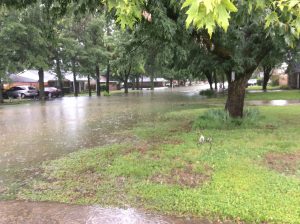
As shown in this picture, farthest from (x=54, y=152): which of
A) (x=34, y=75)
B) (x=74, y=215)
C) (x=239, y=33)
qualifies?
(x=34, y=75)

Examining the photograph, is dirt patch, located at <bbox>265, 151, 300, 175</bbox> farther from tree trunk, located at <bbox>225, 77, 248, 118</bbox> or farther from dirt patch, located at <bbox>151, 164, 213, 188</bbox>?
tree trunk, located at <bbox>225, 77, 248, 118</bbox>

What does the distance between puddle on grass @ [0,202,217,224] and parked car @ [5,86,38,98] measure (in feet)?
117

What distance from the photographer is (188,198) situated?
5082 mm

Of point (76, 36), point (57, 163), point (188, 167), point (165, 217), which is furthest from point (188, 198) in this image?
point (76, 36)

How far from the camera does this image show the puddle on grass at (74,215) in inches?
181

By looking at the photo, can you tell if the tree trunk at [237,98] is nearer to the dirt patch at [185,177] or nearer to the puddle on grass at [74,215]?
the dirt patch at [185,177]

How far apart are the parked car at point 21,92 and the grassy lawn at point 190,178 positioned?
32.6 metres

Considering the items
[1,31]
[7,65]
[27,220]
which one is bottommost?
[27,220]

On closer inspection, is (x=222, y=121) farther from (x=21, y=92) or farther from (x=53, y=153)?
(x=21, y=92)

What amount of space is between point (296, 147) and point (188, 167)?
2612 mm

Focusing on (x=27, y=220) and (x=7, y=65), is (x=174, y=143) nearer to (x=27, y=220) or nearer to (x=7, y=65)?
(x=27, y=220)

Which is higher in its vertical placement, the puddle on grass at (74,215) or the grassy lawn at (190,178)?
the grassy lawn at (190,178)

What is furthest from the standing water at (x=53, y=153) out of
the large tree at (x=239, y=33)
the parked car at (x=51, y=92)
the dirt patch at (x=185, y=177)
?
the parked car at (x=51, y=92)

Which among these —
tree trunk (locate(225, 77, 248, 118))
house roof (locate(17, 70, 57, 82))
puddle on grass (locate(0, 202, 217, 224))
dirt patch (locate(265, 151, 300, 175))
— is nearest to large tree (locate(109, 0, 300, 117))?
tree trunk (locate(225, 77, 248, 118))
